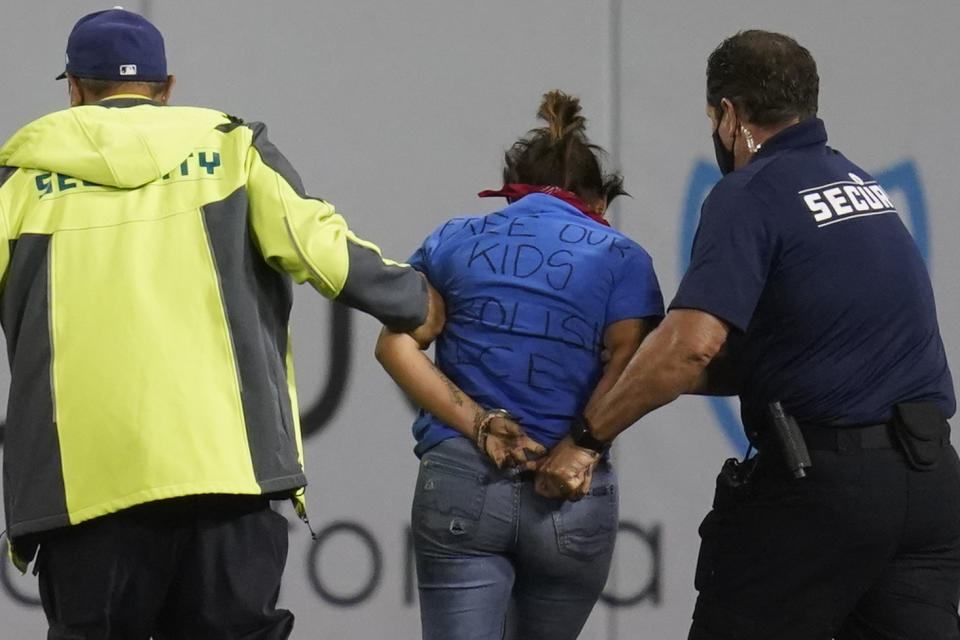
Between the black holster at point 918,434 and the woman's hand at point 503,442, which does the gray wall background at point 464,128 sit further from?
the black holster at point 918,434

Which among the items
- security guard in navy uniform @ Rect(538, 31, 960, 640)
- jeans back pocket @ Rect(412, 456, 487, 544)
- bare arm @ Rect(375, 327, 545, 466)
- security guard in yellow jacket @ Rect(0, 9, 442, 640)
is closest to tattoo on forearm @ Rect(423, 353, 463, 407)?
bare arm @ Rect(375, 327, 545, 466)

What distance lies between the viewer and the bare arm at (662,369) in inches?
104

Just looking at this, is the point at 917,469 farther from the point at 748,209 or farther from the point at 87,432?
the point at 87,432

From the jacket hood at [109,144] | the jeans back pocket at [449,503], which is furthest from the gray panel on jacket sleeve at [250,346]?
the jeans back pocket at [449,503]

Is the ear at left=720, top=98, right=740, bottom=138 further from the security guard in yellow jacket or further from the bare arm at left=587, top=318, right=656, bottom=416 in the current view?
the security guard in yellow jacket

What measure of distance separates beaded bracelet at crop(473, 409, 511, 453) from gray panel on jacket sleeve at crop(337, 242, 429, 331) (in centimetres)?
29

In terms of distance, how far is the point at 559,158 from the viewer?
10.1 ft

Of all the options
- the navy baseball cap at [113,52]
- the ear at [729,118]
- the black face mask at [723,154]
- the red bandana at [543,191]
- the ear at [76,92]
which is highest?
the navy baseball cap at [113,52]

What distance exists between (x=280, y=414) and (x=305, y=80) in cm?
184

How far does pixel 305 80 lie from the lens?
411cm

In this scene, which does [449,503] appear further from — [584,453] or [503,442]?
[584,453]

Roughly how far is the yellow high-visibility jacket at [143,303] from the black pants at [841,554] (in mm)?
838

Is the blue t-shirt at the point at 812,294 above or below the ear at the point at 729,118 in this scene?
below

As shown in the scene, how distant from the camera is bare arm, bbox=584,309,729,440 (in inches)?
104
